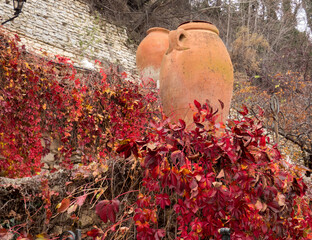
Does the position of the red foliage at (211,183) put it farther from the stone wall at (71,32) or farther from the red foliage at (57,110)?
the stone wall at (71,32)

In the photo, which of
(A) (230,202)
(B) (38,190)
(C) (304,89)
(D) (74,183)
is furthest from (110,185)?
(C) (304,89)

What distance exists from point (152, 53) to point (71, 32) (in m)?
3.74

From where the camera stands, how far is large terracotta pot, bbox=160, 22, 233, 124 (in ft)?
10.5

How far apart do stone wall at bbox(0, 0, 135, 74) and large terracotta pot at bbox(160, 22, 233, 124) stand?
471cm

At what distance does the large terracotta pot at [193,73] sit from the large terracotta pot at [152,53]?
9.27 ft

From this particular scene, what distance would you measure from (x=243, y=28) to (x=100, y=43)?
22.5 feet

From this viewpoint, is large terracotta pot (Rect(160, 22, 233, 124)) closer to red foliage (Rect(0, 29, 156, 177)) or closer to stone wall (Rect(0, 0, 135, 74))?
red foliage (Rect(0, 29, 156, 177))

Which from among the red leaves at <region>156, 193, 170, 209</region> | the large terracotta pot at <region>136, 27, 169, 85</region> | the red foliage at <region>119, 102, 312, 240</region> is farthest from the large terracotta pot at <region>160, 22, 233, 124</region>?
the large terracotta pot at <region>136, 27, 169, 85</region>

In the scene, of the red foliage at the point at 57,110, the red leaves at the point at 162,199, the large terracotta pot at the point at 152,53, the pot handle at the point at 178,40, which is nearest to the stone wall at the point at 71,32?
the large terracotta pot at the point at 152,53

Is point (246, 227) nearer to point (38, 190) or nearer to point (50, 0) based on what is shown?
point (38, 190)

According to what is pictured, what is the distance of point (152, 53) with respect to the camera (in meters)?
6.33

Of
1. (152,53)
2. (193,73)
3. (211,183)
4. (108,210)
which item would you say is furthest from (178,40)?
A: (152,53)

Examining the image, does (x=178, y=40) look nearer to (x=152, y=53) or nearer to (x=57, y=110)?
(x=57, y=110)

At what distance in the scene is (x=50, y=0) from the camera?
30.0 ft
